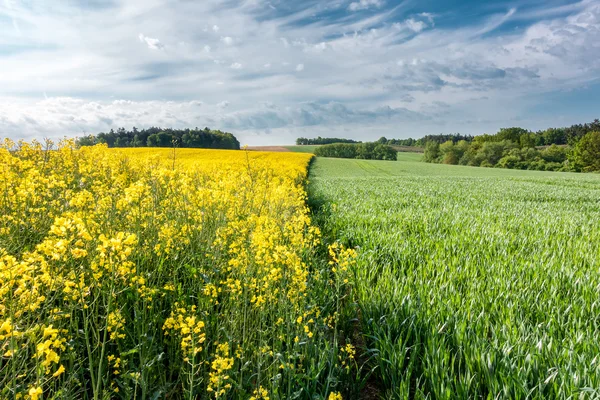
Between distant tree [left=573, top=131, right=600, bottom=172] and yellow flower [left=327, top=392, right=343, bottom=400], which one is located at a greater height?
distant tree [left=573, top=131, right=600, bottom=172]

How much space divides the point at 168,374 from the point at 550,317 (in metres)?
3.81

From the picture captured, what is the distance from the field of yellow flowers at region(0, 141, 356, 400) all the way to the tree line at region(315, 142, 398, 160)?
92040mm

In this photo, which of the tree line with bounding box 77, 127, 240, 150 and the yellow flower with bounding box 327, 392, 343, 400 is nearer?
the yellow flower with bounding box 327, 392, 343, 400

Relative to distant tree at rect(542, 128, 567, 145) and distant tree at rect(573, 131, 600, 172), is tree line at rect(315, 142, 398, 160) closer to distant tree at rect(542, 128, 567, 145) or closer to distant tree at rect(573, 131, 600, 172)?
distant tree at rect(573, 131, 600, 172)

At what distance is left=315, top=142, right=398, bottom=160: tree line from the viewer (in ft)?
318

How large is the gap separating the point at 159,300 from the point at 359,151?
322ft

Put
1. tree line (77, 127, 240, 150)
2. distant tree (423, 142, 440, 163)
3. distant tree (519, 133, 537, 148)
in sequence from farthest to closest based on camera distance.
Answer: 1. distant tree (423, 142, 440, 163)
2. distant tree (519, 133, 537, 148)
3. tree line (77, 127, 240, 150)

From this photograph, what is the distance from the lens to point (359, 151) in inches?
3890

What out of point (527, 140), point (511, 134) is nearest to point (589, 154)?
point (527, 140)

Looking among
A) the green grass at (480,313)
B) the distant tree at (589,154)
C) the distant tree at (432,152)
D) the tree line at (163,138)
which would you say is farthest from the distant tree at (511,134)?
the green grass at (480,313)

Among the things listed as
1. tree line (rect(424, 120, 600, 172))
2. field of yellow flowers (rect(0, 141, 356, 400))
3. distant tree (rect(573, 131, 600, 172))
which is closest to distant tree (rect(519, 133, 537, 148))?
tree line (rect(424, 120, 600, 172))

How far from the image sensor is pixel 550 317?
11.0ft

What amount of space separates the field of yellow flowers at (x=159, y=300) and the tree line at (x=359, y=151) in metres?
92.0

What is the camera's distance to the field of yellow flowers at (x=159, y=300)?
82.0 inches
